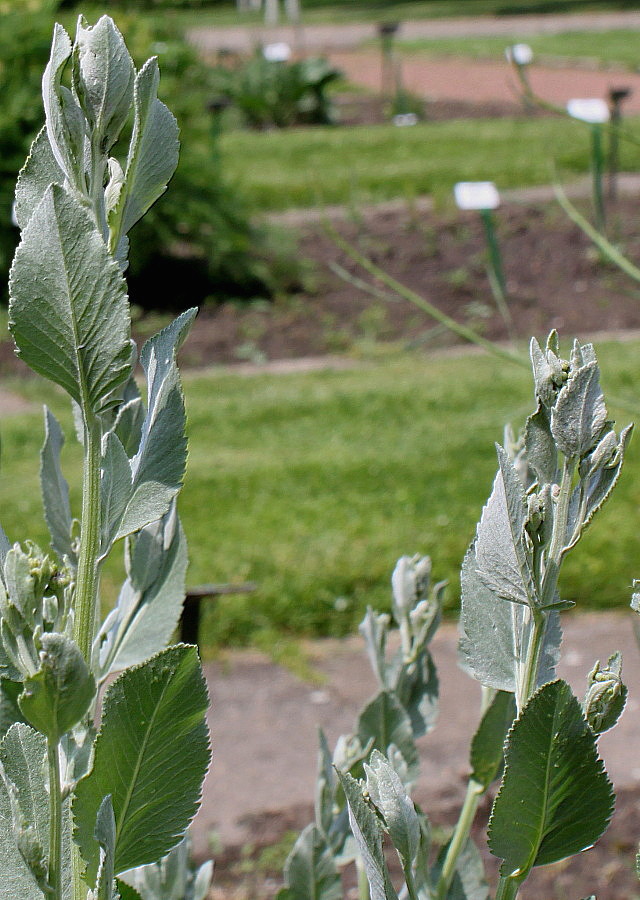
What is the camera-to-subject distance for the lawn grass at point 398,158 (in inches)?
379

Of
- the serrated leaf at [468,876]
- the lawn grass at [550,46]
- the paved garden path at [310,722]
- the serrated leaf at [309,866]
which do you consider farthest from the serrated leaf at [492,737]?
the lawn grass at [550,46]

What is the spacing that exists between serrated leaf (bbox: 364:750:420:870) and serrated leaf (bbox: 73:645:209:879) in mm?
122

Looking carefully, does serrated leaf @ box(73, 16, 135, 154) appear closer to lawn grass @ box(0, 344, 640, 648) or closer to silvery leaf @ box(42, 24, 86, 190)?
silvery leaf @ box(42, 24, 86, 190)

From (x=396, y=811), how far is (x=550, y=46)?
72.1 feet

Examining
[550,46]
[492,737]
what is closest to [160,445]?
[492,737]

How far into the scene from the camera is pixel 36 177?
791 mm

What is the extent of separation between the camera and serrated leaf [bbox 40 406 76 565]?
39.6 inches

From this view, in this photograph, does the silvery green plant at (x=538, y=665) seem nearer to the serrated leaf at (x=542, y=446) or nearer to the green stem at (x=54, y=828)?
the serrated leaf at (x=542, y=446)

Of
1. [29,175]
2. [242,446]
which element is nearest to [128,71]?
[29,175]

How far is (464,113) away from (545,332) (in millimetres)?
8360

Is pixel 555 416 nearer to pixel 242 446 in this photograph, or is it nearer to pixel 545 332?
pixel 242 446

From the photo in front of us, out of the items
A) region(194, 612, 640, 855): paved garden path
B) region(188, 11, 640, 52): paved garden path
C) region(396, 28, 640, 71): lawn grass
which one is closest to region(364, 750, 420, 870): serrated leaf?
region(194, 612, 640, 855): paved garden path

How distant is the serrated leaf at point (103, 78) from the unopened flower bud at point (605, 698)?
1.63 ft

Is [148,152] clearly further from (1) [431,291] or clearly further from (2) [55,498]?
(1) [431,291]
